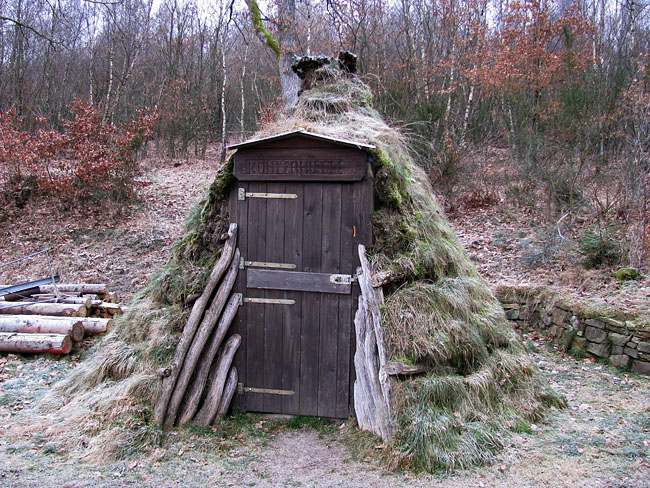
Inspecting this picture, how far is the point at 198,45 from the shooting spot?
2178cm

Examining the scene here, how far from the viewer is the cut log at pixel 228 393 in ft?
19.1

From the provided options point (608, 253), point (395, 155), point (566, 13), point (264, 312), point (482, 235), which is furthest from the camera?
point (566, 13)

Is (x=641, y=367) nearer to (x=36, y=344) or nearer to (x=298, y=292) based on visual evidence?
(x=298, y=292)

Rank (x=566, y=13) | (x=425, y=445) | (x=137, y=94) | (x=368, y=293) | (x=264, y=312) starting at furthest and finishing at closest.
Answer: (x=137, y=94) → (x=566, y=13) → (x=264, y=312) → (x=368, y=293) → (x=425, y=445)

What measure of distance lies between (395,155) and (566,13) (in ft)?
43.6

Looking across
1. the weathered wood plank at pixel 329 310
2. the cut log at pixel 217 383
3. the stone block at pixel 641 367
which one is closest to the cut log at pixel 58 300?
the cut log at pixel 217 383

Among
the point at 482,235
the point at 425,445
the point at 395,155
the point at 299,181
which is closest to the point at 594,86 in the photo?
the point at 482,235

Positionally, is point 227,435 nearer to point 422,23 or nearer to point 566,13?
point 422,23

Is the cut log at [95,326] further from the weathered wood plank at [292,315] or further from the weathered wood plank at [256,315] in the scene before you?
the weathered wood plank at [292,315]

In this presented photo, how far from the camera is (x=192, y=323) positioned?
582cm

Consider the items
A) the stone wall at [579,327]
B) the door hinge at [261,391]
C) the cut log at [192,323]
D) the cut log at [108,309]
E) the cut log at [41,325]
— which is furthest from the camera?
the cut log at [108,309]

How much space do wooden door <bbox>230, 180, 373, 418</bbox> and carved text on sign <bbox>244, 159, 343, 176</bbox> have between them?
0.47 feet

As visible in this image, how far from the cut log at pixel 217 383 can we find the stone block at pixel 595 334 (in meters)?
5.33

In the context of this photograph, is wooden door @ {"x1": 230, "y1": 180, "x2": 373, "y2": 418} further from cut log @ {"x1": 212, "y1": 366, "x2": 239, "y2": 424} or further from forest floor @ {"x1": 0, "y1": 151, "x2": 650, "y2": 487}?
forest floor @ {"x1": 0, "y1": 151, "x2": 650, "y2": 487}
